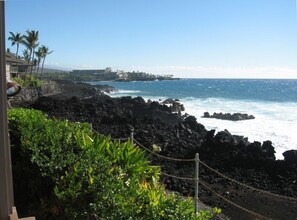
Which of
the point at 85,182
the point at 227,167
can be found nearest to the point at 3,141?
the point at 85,182

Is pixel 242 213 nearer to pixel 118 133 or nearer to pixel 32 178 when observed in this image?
pixel 32 178

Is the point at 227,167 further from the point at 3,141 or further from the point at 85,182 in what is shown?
the point at 3,141

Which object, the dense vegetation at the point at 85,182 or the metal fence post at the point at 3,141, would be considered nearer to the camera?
the dense vegetation at the point at 85,182

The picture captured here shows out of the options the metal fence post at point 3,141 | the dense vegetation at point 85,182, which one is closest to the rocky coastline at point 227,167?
the dense vegetation at point 85,182

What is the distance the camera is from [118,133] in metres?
16.5

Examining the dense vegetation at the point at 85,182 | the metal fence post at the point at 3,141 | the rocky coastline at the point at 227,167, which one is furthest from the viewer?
the rocky coastline at the point at 227,167

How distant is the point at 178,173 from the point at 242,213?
3194 mm

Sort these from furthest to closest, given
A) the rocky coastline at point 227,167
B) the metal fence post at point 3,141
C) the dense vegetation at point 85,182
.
A: the rocky coastline at point 227,167, the metal fence post at point 3,141, the dense vegetation at point 85,182

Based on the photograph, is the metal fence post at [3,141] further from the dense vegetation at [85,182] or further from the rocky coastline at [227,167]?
the rocky coastline at [227,167]

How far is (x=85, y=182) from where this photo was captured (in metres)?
2.60

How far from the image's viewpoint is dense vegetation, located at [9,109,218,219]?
7.32 feet

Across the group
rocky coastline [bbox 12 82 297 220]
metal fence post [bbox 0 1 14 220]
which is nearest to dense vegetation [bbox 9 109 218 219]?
metal fence post [bbox 0 1 14 220]

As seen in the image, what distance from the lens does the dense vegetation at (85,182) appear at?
7.32 ft

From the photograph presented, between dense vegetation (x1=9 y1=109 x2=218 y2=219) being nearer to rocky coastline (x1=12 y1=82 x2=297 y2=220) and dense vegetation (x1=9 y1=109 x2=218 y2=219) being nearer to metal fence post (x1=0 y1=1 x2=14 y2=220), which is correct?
metal fence post (x1=0 y1=1 x2=14 y2=220)
